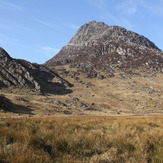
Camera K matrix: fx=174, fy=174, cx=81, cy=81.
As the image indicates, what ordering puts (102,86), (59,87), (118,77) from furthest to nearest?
(118,77) → (102,86) → (59,87)

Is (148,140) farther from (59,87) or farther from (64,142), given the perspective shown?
(59,87)

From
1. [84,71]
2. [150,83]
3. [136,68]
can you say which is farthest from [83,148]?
[136,68]

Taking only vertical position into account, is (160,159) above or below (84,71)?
below

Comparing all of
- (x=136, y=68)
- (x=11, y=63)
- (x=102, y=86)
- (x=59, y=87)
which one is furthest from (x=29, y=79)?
(x=136, y=68)

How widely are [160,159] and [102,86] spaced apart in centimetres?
8865

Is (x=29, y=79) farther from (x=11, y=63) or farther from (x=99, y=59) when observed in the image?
(x=99, y=59)

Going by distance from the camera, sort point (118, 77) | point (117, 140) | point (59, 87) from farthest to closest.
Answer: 1. point (118, 77)
2. point (59, 87)
3. point (117, 140)

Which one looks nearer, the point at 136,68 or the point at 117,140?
the point at 117,140

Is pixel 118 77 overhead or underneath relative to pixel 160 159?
overhead

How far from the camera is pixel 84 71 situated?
118375mm

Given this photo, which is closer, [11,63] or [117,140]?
[117,140]

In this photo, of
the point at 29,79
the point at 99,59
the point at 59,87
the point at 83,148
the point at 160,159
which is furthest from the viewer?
the point at 99,59

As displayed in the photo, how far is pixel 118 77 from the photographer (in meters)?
109

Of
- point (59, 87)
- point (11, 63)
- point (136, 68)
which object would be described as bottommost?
point (59, 87)
